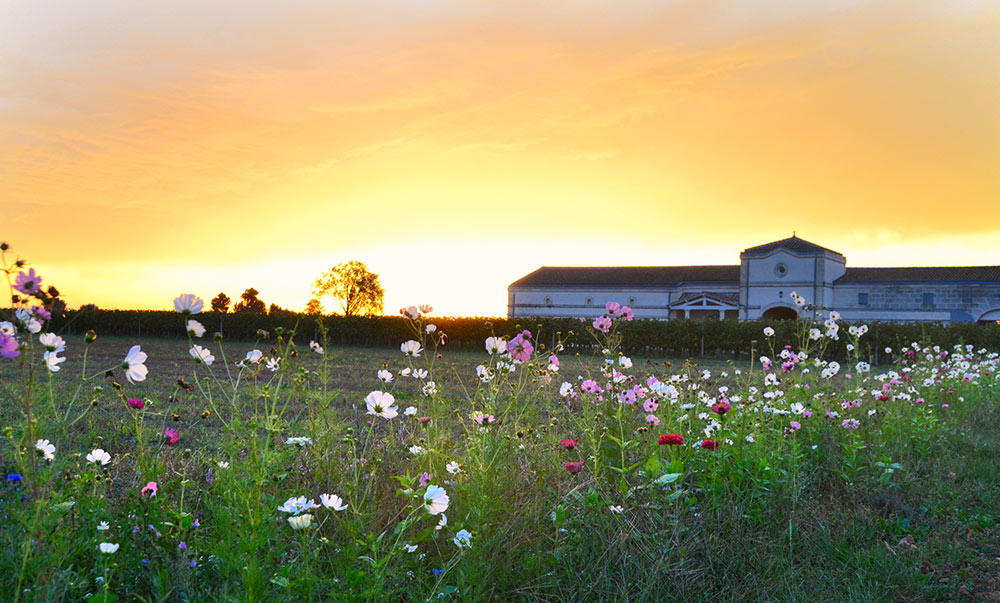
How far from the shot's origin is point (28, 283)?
6.84 feet

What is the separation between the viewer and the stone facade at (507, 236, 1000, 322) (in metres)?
43.6

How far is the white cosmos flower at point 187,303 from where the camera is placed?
2494 millimetres

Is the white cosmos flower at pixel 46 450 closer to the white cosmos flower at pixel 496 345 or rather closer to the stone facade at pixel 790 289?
the white cosmos flower at pixel 496 345

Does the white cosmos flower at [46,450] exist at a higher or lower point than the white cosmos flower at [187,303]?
lower

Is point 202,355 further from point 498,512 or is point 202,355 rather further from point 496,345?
point 496,345

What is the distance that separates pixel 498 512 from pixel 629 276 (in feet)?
169

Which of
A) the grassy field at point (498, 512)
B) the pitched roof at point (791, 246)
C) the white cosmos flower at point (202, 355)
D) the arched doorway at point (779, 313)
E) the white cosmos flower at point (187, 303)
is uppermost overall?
the pitched roof at point (791, 246)

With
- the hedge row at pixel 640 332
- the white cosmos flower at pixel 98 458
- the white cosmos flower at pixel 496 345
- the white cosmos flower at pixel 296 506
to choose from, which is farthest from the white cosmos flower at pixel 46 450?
the hedge row at pixel 640 332

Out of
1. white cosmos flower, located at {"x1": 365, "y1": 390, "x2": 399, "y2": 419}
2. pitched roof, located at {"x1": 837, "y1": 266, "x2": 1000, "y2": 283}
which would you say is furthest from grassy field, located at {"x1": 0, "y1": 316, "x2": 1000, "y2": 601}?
pitched roof, located at {"x1": 837, "y1": 266, "x2": 1000, "y2": 283}

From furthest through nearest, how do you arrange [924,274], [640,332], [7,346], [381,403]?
[924,274], [640,332], [381,403], [7,346]

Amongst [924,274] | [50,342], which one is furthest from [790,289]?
[50,342]

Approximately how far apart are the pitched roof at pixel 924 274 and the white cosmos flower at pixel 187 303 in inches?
1981

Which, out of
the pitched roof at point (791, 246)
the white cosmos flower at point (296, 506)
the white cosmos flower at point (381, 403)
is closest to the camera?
the white cosmos flower at point (296, 506)

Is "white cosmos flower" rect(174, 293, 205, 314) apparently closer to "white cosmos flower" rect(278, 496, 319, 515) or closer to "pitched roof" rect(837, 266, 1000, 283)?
"white cosmos flower" rect(278, 496, 319, 515)
